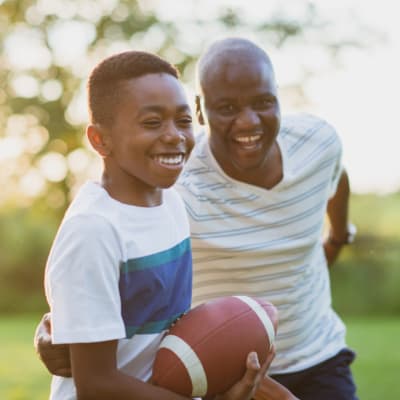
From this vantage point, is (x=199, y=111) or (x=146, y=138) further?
(x=199, y=111)

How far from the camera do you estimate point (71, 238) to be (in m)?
2.50

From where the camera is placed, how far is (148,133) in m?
2.67

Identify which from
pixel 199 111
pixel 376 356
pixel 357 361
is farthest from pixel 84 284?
pixel 376 356

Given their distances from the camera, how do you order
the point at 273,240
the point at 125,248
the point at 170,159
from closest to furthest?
the point at 125,248 → the point at 170,159 → the point at 273,240

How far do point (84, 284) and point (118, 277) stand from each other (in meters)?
0.12

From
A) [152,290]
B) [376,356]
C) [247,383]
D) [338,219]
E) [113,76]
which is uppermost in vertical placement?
[113,76]

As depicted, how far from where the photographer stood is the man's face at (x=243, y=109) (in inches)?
137

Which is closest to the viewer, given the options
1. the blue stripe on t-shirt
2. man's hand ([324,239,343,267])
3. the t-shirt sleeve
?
the t-shirt sleeve

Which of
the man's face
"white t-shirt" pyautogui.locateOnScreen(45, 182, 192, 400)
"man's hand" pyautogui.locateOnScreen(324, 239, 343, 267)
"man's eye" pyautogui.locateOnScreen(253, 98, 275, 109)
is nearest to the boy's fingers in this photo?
"white t-shirt" pyautogui.locateOnScreen(45, 182, 192, 400)

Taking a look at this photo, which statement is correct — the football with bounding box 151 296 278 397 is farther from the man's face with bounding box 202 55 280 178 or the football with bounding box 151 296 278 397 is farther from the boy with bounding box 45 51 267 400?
the man's face with bounding box 202 55 280 178

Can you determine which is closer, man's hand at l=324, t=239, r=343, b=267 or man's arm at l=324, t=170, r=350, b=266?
man's arm at l=324, t=170, r=350, b=266

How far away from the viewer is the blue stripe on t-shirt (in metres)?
2.63

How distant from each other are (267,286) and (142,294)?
1.08m

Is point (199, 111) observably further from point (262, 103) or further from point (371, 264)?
point (371, 264)
